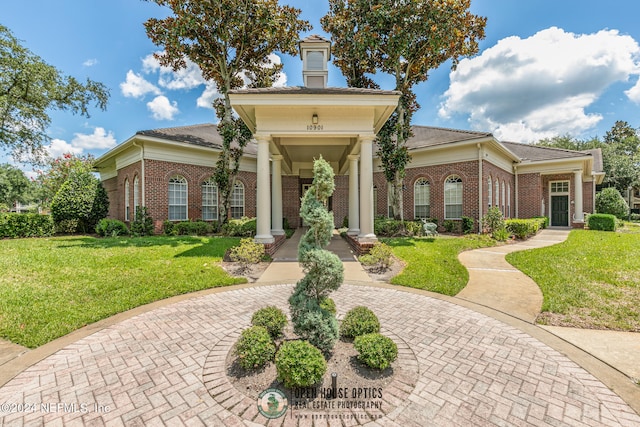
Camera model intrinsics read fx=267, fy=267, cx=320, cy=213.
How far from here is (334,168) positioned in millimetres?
15555

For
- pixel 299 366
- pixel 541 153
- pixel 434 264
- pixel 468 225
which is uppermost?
pixel 541 153

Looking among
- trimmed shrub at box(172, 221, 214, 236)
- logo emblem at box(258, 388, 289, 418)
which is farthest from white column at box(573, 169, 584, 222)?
trimmed shrub at box(172, 221, 214, 236)

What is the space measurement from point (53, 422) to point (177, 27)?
13.5 meters

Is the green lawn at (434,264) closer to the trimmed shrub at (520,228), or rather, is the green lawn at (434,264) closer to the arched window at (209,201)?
the trimmed shrub at (520,228)

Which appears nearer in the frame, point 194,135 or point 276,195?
point 276,195

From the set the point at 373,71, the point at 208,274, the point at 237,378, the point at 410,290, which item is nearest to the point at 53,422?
the point at 237,378

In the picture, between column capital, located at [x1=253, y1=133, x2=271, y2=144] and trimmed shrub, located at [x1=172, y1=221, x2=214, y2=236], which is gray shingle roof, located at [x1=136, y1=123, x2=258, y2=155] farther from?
column capital, located at [x1=253, y1=133, x2=271, y2=144]

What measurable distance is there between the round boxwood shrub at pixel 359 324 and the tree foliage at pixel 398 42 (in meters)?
10.1

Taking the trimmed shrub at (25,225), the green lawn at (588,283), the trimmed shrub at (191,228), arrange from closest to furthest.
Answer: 1. the green lawn at (588,283)
2. the trimmed shrub at (25,225)
3. the trimmed shrub at (191,228)

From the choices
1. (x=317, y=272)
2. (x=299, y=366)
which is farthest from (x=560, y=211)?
(x=299, y=366)

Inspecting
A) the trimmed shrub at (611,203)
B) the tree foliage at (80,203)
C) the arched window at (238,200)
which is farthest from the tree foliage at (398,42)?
the trimmed shrub at (611,203)

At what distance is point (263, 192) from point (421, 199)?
1022 cm

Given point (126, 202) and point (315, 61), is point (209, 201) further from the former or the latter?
point (315, 61)

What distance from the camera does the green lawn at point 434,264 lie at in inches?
224
